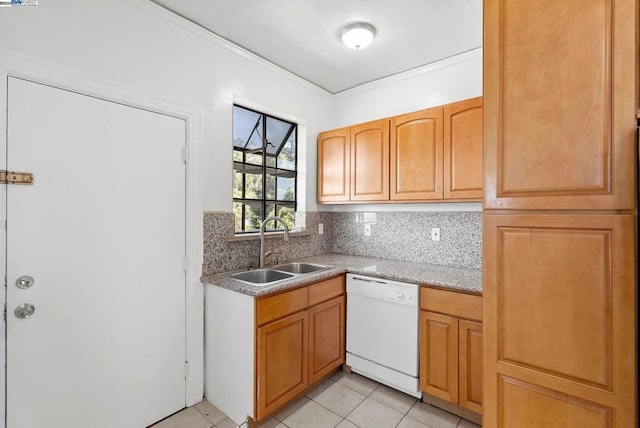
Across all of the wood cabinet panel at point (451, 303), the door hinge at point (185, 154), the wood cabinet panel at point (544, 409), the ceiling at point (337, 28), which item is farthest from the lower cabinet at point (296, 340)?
the ceiling at point (337, 28)

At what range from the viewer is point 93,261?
1.67 meters

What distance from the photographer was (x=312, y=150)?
10.3 ft

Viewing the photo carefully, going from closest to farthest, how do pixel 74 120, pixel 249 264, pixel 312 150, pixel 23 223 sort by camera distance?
pixel 23 223 → pixel 74 120 → pixel 249 264 → pixel 312 150

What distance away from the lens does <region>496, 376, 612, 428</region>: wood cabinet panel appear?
3.58 feet

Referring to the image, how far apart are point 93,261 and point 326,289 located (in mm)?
1490

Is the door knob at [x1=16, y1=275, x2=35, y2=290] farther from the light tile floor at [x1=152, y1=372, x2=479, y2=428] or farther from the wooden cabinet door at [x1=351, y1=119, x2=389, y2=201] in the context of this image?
the wooden cabinet door at [x1=351, y1=119, x2=389, y2=201]

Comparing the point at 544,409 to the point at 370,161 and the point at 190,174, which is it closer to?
the point at 370,161

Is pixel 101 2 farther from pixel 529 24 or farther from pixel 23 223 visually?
pixel 529 24

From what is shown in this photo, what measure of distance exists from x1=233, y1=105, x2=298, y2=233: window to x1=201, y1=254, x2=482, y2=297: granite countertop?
22.7 inches

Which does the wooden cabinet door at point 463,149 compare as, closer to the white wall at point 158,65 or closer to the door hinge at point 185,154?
the white wall at point 158,65

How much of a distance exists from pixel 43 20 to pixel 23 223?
3.35 feet

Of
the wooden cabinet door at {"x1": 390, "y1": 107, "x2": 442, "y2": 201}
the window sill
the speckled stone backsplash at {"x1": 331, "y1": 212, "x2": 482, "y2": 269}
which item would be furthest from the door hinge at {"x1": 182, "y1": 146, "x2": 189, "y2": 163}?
the speckled stone backsplash at {"x1": 331, "y1": 212, "x2": 482, "y2": 269}

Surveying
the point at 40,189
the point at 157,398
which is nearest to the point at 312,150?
the point at 40,189

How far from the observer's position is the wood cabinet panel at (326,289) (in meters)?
2.20
